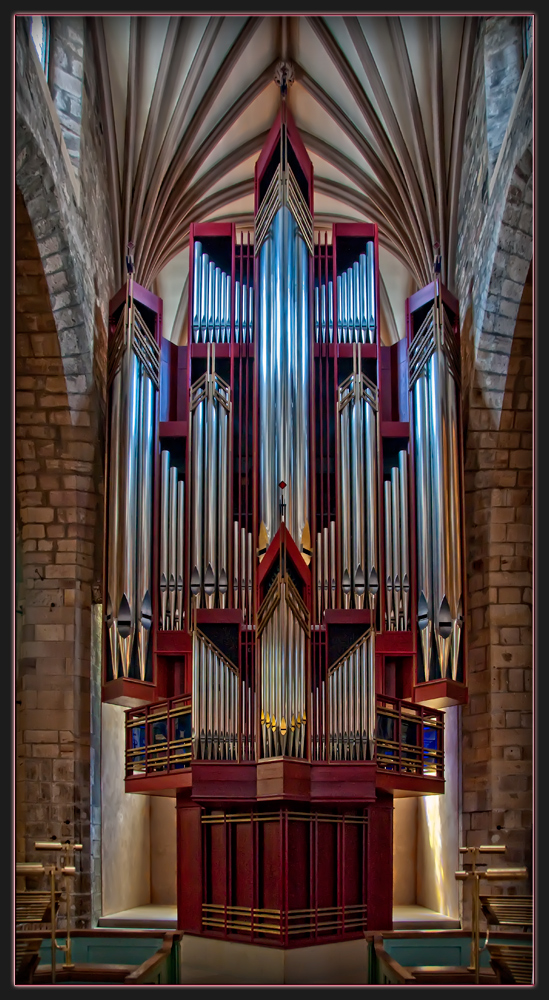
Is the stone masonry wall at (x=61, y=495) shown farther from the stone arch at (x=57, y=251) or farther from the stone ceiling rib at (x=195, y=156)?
the stone ceiling rib at (x=195, y=156)

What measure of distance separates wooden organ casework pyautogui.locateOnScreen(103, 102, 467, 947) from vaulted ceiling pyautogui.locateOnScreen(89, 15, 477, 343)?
1.54 m

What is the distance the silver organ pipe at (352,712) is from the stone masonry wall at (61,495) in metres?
3.07

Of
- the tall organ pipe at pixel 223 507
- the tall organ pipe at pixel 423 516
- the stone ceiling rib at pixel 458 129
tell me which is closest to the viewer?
the tall organ pipe at pixel 423 516

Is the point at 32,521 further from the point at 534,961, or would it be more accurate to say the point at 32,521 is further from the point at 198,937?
the point at 534,961

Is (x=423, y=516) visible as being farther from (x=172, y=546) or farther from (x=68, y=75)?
(x=68, y=75)

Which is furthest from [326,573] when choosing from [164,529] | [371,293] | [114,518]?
[371,293]

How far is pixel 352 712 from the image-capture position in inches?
491

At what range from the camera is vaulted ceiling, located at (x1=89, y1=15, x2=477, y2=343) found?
1511 centimetres

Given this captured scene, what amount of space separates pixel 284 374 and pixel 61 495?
9.96ft

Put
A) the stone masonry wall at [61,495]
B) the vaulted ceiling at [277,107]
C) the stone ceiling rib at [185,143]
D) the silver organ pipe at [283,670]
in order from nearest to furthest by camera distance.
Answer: the silver organ pipe at [283,670] < the stone masonry wall at [61,495] < the vaulted ceiling at [277,107] < the stone ceiling rib at [185,143]

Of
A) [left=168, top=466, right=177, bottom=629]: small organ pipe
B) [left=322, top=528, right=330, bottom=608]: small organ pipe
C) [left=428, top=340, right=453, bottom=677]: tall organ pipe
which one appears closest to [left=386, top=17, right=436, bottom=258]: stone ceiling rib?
[left=428, top=340, right=453, bottom=677]: tall organ pipe

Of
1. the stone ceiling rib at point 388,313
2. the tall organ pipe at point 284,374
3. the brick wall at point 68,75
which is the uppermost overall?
the brick wall at point 68,75

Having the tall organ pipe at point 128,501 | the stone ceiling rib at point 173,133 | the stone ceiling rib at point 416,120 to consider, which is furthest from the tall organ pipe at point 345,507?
the stone ceiling rib at point 173,133

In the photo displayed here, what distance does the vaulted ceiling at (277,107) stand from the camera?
49.6ft
